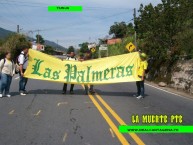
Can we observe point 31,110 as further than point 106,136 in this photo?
Yes

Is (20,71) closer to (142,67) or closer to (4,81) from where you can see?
(4,81)

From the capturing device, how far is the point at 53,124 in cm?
884

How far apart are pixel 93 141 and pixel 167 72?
17.1m

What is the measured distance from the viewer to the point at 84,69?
14859 mm

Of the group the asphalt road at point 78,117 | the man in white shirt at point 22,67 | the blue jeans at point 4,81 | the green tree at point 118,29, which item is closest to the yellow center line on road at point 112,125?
the asphalt road at point 78,117

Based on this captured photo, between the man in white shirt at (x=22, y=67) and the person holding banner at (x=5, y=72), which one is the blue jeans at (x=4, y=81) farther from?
the man in white shirt at (x=22, y=67)

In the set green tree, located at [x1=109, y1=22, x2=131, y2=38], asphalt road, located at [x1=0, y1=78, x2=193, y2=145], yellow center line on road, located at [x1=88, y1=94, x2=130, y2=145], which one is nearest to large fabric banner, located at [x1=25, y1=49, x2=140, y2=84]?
asphalt road, located at [x1=0, y1=78, x2=193, y2=145]

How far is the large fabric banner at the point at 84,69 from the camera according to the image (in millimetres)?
14688

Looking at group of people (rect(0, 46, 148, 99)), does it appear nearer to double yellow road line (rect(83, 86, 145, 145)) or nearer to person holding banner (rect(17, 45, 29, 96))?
person holding banner (rect(17, 45, 29, 96))

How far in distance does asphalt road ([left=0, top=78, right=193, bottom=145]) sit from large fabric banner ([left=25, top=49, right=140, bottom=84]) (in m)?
0.67

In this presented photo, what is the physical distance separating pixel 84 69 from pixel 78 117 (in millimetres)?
5239

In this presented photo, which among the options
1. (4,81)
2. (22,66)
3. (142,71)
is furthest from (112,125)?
(22,66)

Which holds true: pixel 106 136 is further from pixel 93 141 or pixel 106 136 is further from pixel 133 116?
pixel 133 116

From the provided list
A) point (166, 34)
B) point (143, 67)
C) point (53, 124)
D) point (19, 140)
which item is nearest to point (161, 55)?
point (166, 34)
